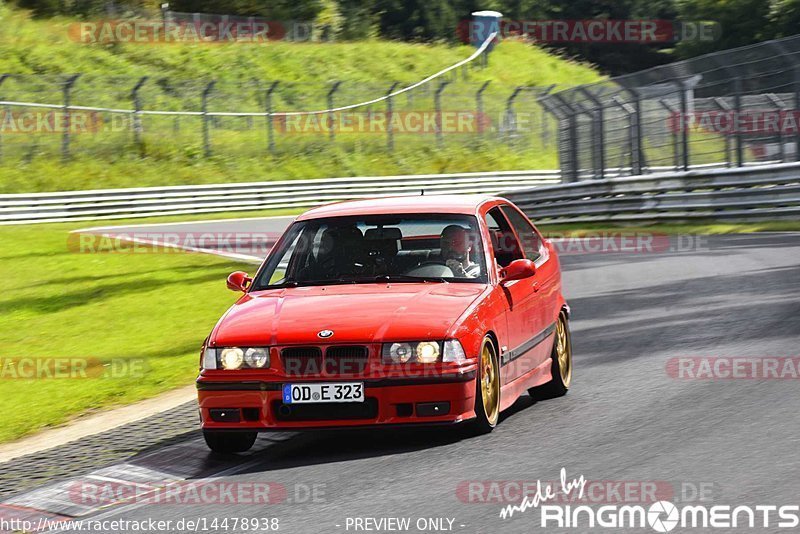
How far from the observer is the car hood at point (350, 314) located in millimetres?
7352

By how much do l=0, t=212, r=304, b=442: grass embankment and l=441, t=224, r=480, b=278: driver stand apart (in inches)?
150

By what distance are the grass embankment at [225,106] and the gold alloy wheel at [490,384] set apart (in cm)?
3008

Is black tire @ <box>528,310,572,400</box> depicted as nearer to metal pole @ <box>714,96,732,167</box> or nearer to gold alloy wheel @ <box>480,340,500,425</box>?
gold alloy wheel @ <box>480,340,500,425</box>

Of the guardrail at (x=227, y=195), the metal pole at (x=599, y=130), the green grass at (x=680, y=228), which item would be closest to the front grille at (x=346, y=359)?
the green grass at (x=680, y=228)

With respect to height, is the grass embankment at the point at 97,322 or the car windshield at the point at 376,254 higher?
the car windshield at the point at 376,254

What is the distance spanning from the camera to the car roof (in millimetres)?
8711

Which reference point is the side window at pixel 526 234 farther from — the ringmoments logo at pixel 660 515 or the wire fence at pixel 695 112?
the wire fence at pixel 695 112

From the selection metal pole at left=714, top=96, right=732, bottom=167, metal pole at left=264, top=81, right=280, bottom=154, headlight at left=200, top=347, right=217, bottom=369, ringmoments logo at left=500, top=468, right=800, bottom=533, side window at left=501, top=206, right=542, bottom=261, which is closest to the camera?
ringmoments logo at left=500, top=468, right=800, bottom=533

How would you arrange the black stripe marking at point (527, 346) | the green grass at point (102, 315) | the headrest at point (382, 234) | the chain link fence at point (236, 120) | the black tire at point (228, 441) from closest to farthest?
the black tire at point (228, 441) → the black stripe marking at point (527, 346) → the headrest at point (382, 234) → the green grass at point (102, 315) → the chain link fence at point (236, 120)

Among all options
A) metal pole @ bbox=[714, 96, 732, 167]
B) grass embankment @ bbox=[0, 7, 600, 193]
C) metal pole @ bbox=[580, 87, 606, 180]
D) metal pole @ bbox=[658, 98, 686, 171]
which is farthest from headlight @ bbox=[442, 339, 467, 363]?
grass embankment @ bbox=[0, 7, 600, 193]

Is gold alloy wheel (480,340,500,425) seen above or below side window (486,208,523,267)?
below

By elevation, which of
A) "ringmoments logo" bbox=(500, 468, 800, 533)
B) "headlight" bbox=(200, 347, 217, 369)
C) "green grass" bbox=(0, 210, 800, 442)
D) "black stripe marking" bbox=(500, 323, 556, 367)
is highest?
"headlight" bbox=(200, 347, 217, 369)

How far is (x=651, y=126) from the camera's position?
86.8ft

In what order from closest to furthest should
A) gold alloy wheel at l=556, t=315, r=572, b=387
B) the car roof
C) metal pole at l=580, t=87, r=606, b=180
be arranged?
the car roof, gold alloy wheel at l=556, t=315, r=572, b=387, metal pole at l=580, t=87, r=606, b=180
